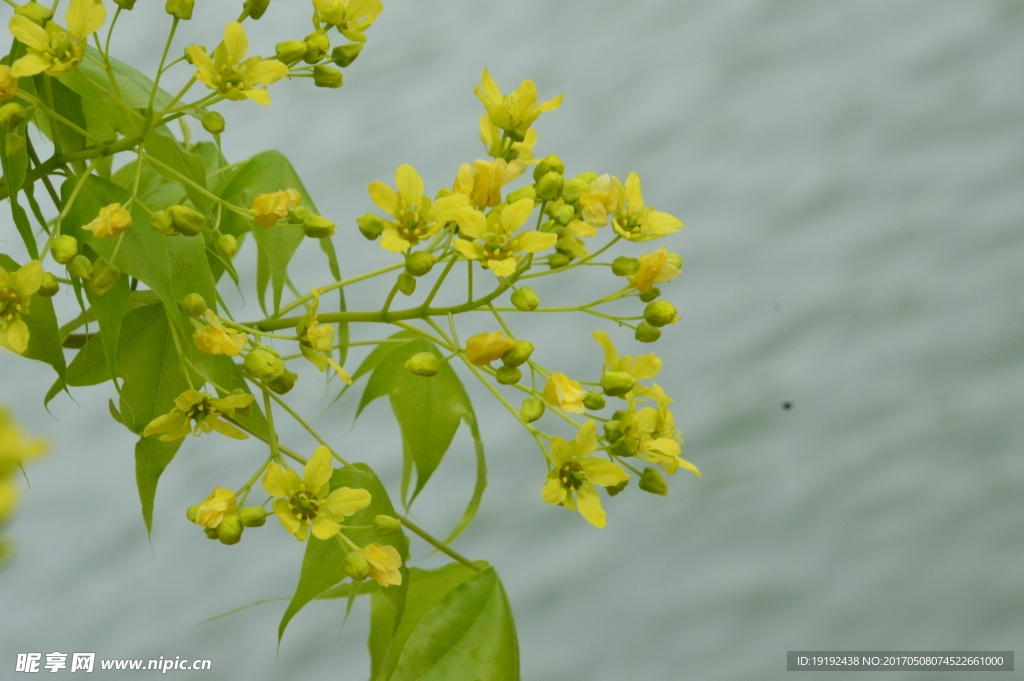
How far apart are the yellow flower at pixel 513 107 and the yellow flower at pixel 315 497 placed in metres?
0.16

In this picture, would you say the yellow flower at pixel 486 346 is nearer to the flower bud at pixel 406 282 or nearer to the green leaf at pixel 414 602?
the flower bud at pixel 406 282

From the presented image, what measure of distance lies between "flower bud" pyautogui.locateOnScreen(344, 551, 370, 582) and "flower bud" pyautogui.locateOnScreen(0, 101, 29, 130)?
20cm

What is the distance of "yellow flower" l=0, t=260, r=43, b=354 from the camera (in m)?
0.34

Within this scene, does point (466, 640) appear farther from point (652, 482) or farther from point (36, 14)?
point (36, 14)

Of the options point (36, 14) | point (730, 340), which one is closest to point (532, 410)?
point (36, 14)

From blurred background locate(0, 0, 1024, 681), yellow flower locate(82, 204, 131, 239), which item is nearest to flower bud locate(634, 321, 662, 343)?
yellow flower locate(82, 204, 131, 239)

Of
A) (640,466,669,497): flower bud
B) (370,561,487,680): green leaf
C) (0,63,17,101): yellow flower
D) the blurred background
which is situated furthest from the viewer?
the blurred background

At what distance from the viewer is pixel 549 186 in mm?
378

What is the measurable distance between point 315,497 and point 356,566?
0.03 metres

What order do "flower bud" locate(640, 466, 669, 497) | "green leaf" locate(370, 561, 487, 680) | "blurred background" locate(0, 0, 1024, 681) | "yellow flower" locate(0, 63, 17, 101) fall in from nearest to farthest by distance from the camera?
"yellow flower" locate(0, 63, 17, 101) → "flower bud" locate(640, 466, 669, 497) → "green leaf" locate(370, 561, 487, 680) → "blurred background" locate(0, 0, 1024, 681)

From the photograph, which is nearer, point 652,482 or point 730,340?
point 652,482

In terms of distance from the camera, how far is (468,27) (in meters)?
1.09

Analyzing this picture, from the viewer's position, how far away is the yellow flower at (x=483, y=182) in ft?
1.20

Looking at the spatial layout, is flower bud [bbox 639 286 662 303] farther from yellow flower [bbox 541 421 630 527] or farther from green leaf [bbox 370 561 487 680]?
green leaf [bbox 370 561 487 680]
